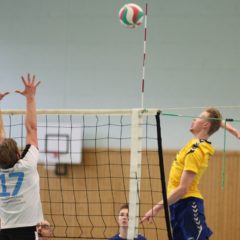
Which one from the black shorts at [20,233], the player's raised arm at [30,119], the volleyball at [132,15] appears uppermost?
the volleyball at [132,15]

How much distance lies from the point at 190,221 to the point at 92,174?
302cm

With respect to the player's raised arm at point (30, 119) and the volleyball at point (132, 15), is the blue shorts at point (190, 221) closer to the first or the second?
the player's raised arm at point (30, 119)

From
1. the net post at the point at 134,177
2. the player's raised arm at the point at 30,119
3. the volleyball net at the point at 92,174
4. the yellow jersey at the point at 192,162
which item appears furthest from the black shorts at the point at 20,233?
the volleyball net at the point at 92,174

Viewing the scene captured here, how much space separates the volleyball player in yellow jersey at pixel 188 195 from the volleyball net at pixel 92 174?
8.45 ft

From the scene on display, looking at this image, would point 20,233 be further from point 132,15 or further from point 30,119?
point 132,15

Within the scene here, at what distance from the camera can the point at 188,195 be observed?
4277 millimetres

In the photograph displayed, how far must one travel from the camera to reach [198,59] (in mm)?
7098

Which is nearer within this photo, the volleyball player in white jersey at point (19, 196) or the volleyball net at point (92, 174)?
the volleyball player in white jersey at point (19, 196)

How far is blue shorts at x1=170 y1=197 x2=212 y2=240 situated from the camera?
4.23 meters

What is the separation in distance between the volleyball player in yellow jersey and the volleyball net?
2.58 m

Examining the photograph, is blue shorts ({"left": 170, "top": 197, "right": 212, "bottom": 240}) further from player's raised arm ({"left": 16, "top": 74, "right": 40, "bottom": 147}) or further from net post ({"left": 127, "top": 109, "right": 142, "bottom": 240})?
player's raised arm ({"left": 16, "top": 74, "right": 40, "bottom": 147})

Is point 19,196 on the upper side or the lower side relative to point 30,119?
lower

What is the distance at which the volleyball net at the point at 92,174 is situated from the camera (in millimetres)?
6922

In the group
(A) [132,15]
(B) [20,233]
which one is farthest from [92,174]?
(B) [20,233]
